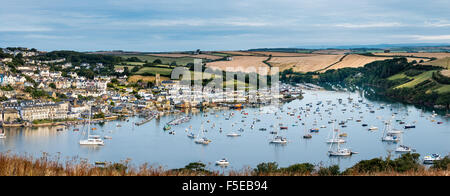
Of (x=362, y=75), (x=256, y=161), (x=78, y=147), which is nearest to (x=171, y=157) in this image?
(x=256, y=161)

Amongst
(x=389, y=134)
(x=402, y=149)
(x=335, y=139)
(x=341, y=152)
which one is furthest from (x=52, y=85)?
(x=402, y=149)

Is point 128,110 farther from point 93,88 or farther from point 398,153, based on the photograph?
point 398,153

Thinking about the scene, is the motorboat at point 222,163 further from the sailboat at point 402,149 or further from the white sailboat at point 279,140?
the sailboat at point 402,149

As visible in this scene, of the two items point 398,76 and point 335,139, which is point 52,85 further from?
point 398,76

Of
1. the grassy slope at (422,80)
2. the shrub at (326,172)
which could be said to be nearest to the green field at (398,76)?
the grassy slope at (422,80)

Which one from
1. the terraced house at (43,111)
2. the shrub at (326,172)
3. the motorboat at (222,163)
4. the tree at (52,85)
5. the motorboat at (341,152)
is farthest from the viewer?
the tree at (52,85)

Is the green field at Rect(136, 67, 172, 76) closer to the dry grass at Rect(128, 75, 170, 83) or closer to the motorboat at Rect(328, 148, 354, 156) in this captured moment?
the dry grass at Rect(128, 75, 170, 83)
